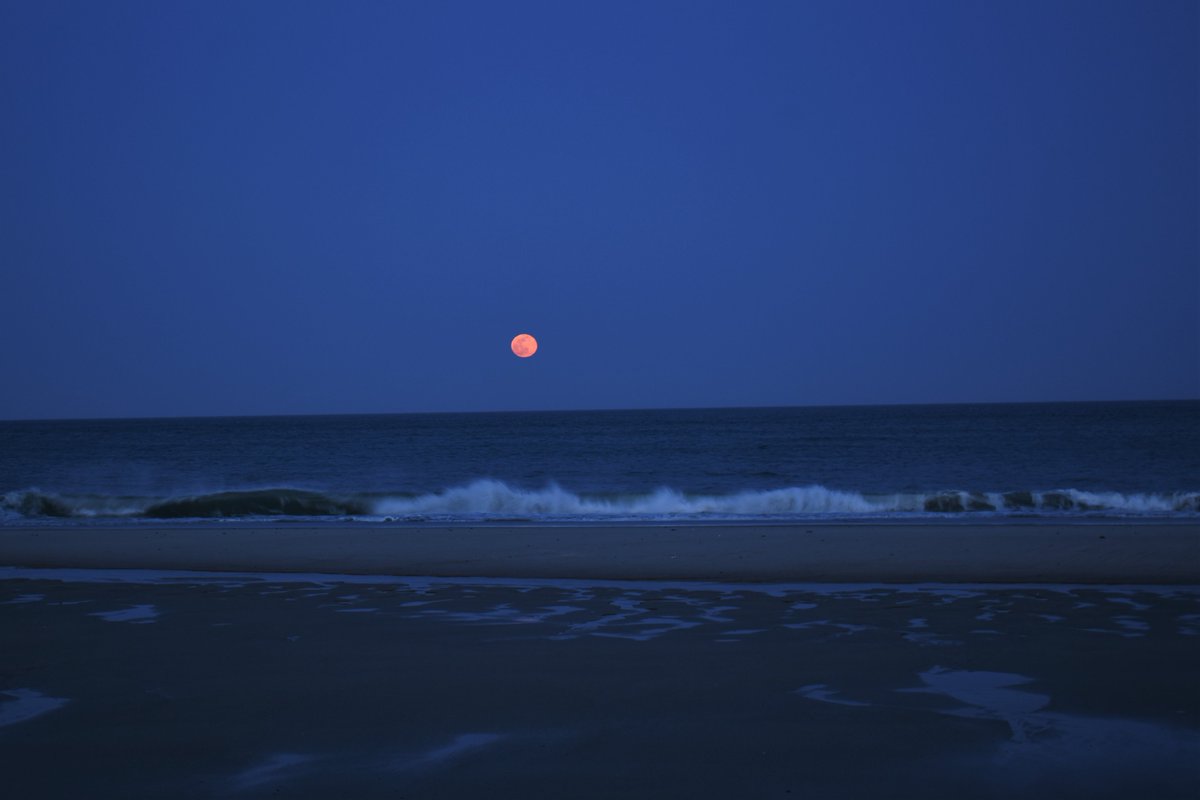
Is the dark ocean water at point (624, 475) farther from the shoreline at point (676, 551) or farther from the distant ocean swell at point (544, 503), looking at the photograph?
the shoreline at point (676, 551)

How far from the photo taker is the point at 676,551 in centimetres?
1394

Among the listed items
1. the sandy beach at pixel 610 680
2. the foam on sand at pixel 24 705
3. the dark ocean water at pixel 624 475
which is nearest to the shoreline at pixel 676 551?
the sandy beach at pixel 610 680

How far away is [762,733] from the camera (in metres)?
5.18

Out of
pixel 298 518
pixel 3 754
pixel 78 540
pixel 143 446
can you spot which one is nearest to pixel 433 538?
pixel 78 540

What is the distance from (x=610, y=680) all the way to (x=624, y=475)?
3816 centimetres

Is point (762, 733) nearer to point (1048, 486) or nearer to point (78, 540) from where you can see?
point (78, 540)

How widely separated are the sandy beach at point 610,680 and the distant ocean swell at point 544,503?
13.9 metres

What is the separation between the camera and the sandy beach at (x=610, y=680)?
4633 millimetres

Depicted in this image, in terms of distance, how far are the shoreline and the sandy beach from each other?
0.14m

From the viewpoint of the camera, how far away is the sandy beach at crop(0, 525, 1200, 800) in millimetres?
4633

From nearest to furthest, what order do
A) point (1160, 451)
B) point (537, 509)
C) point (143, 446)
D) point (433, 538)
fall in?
point (433, 538), point (537, 509), point (1160, 451), point (143, 446)

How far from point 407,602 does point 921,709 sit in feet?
18.4

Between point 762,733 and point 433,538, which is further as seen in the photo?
point 433,538

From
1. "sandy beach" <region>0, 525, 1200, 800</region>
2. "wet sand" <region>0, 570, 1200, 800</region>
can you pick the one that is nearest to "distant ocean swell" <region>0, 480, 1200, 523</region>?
"sandy beach" <region>0, 525, 1200, 800</region>
